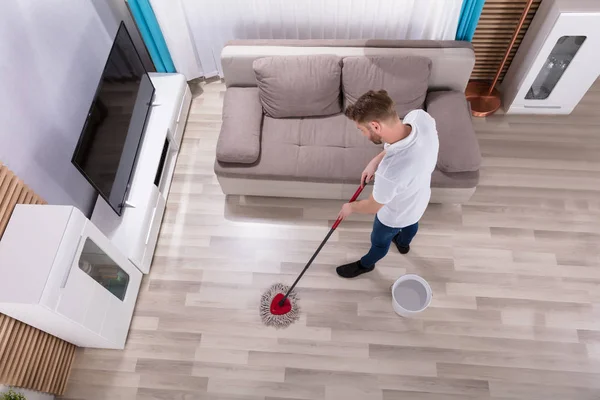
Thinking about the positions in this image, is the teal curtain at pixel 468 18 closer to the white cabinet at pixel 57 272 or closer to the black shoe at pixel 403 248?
the black shoe at pixel 403 248

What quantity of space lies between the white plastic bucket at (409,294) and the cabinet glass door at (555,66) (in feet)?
5.89

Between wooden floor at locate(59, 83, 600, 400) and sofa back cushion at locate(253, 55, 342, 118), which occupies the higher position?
sofa back cushion at locate(253, 55, 342, 118)

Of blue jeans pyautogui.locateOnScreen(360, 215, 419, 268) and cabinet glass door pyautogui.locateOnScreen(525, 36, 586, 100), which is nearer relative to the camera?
blue jeans pyautogui.locateOnScreen(360, 215, 419, 268)

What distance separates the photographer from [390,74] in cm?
296

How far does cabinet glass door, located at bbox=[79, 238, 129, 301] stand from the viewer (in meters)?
2.41

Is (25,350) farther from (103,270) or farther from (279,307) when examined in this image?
(279,307)

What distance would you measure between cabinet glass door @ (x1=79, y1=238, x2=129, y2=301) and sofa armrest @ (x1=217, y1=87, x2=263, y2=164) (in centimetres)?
95

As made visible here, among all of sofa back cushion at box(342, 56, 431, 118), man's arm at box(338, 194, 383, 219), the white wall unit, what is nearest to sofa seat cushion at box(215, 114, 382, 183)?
sofa back cushion at box(342, 56, 431, 118)

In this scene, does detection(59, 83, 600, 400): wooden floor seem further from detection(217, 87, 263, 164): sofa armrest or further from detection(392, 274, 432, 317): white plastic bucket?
detection(217, 87, 263, 164): sofa armrest

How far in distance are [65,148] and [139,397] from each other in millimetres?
1634

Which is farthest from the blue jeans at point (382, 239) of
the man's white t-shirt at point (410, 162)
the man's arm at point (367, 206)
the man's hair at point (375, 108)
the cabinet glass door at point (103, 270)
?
the cabinet glass door at point (103, 270)

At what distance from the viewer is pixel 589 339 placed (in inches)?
108

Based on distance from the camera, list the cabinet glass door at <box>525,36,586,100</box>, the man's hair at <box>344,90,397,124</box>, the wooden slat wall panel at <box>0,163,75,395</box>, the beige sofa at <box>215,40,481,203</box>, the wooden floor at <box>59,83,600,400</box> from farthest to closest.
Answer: the cabinet glass door at <box>525,36,586,100</box> < the beige sofa at <box>215,40,481,203</box> < the wooden floor at <box>59,83,600,400</box> < the wooden slat wall panel at <box>0,163,75,395</box> < the man's hair at <box>344,90,397,124</box>

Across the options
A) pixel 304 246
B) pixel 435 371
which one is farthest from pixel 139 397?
pixel 435 371
